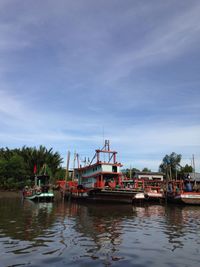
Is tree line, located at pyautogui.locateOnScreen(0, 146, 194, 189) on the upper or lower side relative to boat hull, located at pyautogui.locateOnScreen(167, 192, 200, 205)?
upper

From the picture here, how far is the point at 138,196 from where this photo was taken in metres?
39.0

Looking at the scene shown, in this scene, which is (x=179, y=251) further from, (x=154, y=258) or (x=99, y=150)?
(x=99, y=150)

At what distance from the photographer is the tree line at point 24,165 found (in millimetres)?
63656

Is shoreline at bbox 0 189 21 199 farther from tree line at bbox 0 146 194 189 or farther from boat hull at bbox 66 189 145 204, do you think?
boat hull at bbox 66 189 145 204

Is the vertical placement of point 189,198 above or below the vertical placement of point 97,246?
above

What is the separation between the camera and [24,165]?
222 ft

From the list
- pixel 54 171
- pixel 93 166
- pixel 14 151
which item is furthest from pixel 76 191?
pixel 14 151

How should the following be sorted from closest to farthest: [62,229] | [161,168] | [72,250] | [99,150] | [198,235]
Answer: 1. [72,250]
2. [198,235]
3. [62,229]
4. [99,150]
5. [161,168]

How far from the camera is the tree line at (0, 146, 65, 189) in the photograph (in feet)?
209

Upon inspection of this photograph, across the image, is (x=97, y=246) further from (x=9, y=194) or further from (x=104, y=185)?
(x=9, y=194)

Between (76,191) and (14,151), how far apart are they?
33.1 m

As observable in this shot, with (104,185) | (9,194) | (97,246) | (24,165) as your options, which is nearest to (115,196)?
(104,185)

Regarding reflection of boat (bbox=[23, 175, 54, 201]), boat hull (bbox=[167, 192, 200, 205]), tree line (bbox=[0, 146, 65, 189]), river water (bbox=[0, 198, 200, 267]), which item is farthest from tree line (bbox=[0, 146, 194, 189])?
river water (bbox=[0, 198, 200, 267])

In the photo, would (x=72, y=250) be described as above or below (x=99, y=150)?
below
